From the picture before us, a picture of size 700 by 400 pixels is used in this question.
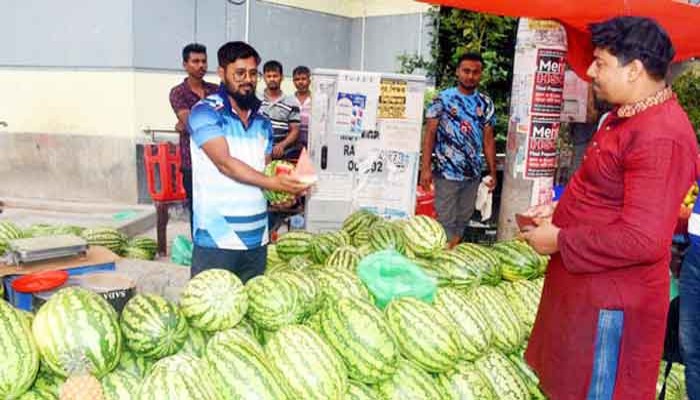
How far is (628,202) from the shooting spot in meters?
2.11

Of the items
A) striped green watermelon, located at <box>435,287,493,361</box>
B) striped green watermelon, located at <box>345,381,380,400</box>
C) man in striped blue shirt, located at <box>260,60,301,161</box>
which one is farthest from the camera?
man in striped blue shirt, located at <box>260,60,301,161</box>

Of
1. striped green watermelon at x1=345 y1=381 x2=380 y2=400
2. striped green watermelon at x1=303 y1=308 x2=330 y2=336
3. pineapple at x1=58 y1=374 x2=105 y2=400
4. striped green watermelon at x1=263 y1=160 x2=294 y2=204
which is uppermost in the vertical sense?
striped green watermelon at x1=263 y1=160 x2=294 y2=204

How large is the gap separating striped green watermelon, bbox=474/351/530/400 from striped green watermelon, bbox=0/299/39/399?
1687 millimetres

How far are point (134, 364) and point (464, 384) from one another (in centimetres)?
127

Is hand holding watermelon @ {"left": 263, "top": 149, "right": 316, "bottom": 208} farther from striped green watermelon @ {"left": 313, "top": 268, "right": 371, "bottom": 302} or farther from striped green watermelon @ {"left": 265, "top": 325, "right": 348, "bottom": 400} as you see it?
striped green watermelon @ {"left": 265, "top": 325, "right": 348, "bottom": 400}

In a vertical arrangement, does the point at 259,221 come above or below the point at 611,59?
below

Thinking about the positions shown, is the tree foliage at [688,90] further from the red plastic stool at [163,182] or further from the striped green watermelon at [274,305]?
the striped green watermelon at [274,305]

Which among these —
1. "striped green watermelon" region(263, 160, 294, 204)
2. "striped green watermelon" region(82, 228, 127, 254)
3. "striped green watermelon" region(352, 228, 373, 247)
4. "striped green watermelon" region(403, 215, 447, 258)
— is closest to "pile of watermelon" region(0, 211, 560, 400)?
"striped green watermelon" region(403, 215, 447, 258)

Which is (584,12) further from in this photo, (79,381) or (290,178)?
(79,381)

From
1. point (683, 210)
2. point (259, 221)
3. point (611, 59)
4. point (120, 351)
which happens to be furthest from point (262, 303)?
point (683, 210)

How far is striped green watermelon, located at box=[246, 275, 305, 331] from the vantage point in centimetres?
241

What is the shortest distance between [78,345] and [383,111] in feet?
13.2

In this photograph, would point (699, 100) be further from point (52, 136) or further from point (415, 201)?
point (52, 136)

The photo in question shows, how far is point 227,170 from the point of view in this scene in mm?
3252
